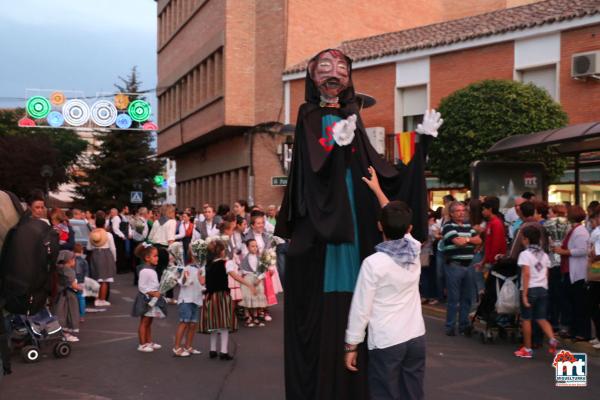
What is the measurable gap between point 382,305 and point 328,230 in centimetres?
66

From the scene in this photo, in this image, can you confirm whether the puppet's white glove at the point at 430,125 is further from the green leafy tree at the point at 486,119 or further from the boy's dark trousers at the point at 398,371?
the green leafy tree at the point at 486,119

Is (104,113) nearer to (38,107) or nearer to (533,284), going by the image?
(38,107)

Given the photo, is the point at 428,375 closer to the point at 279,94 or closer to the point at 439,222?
the point at 439,222

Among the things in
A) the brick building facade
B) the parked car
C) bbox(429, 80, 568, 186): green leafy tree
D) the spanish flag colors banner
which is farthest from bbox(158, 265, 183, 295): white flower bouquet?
the brick building facade

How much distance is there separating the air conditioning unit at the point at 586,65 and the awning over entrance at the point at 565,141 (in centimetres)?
678

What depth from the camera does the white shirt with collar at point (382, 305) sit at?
463cm

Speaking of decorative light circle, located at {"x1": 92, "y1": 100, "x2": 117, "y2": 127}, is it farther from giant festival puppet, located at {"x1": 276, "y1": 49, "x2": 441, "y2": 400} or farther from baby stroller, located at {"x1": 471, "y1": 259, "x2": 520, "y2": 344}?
giant festival puppet, located at {"x1": 276, "y1": 49, "x2": 441, "y2": 400}

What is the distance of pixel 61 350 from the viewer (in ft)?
30.0

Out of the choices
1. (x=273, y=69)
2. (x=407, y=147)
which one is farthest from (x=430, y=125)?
(x=273, y=69)

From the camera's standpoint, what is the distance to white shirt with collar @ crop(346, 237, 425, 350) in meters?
4.63

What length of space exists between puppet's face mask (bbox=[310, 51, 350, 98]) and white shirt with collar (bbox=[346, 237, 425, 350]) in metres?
1.46

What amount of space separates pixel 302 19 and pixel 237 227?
17.0 m

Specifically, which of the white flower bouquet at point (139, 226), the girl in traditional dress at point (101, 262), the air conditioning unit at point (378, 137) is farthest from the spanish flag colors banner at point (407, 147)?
the air conditioning unit at point (378, 137)

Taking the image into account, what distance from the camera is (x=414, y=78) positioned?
2428cm
